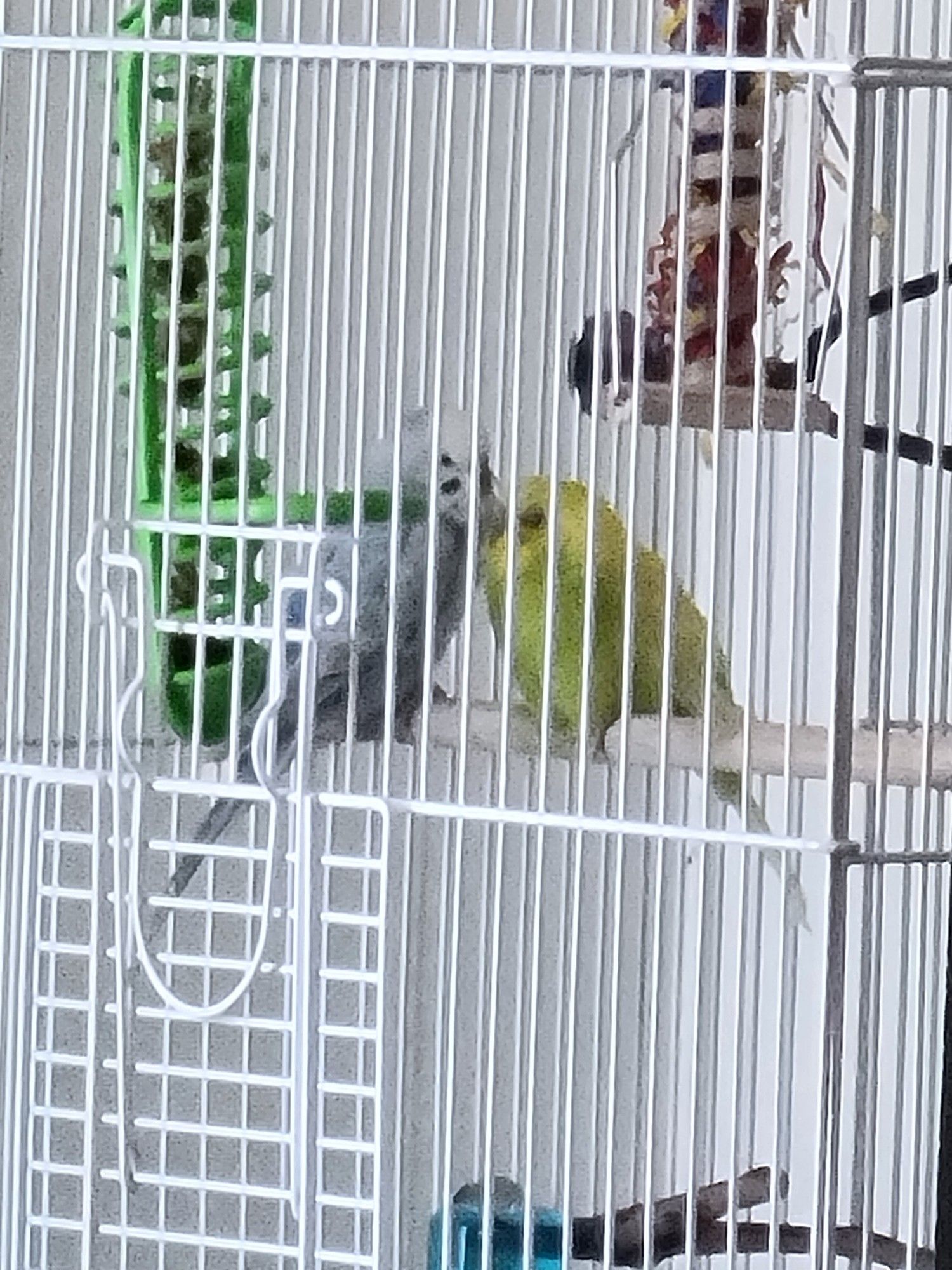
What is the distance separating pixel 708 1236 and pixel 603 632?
0.33m

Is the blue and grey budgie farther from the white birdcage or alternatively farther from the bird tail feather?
the bird tail feather

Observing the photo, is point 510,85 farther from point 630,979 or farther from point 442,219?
point 630,979

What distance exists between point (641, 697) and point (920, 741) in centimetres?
20

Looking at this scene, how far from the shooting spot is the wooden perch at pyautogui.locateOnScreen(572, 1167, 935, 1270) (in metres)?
0.95

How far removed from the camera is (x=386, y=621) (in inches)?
36.4

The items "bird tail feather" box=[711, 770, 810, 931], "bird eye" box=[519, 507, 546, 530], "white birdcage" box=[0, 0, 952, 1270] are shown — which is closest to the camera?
"white birdcage" box=[0, 0, 952, 1270]

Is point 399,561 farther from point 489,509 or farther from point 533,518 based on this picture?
point 533,518

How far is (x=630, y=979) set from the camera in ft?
5.39

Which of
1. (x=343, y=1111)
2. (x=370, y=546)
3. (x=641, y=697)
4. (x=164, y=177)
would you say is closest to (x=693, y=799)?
(x=343, y=1111)

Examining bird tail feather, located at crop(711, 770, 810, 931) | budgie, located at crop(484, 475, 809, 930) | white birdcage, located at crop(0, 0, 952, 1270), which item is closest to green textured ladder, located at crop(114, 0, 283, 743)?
white birdcage, located at crop(0, 0, 952, 1270)

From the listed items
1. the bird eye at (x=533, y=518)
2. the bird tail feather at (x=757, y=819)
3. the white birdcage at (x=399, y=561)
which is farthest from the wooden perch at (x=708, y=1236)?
the bird eye at (x=533, y=518)

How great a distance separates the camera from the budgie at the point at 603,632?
0.99m

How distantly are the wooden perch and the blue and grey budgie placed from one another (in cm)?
26


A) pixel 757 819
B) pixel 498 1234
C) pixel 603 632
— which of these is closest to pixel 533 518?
pixel 603 632
